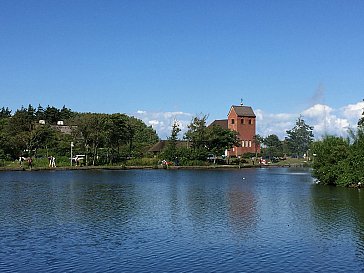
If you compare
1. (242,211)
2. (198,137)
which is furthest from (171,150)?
(242,211)

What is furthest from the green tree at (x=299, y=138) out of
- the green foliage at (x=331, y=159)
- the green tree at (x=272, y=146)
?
the green foliage at (x=331, y=159)

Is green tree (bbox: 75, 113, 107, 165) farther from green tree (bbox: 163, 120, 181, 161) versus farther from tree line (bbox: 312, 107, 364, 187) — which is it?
tree line (bbox: 312, 107, 364, 187)

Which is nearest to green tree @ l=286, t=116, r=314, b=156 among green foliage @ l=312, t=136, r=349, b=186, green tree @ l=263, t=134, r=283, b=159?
green tree @ l=263, t=134, r=283, b=159

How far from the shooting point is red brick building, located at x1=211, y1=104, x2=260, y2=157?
4341 inches

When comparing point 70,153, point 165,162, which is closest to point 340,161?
point 165,162

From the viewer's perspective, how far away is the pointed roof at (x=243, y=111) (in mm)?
110875

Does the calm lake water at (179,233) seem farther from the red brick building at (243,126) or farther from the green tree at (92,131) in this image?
the red brick building at (243,126)

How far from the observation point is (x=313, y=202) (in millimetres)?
31203

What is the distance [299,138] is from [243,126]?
4789cm

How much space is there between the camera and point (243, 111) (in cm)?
11206

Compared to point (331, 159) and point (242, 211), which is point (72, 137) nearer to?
point (331, 159)

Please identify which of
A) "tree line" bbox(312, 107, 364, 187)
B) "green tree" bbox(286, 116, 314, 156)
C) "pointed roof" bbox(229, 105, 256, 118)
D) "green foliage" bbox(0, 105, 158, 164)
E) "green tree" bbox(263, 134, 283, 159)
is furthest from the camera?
"green tree" bbox(286, 116, 314, 156)

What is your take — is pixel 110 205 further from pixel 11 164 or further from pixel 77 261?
pixel 11 164

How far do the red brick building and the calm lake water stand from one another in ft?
249
